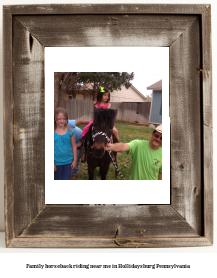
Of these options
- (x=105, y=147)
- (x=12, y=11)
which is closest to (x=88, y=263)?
(x=105, y=147)

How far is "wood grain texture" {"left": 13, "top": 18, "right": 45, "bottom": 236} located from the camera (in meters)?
1.05

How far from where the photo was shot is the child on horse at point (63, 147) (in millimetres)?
1071

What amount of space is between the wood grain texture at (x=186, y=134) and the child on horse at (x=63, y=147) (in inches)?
17.3

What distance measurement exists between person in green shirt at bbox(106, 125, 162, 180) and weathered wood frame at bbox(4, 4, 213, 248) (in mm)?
64

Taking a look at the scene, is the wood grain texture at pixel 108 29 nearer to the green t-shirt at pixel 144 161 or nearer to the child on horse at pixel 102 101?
the child on horse at pixel 102 101

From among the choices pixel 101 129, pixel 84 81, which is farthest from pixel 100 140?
pixel 84 81

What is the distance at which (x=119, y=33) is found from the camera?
104 cm

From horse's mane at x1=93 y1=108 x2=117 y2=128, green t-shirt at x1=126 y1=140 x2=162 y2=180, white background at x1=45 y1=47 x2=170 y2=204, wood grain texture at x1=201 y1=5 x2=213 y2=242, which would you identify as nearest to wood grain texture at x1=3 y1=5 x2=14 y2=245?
white background at x1=45 y1=47 x2=170 y2=204

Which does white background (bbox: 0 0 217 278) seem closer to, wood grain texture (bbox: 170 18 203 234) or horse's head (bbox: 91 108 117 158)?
wood grain texture (bbox: 170 18 203 234)

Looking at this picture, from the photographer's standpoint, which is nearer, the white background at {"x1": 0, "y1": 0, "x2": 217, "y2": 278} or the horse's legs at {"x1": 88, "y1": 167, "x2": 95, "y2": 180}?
the white background at {"x1": 0, "y1": 0, "x2": 217, "y2": 278}

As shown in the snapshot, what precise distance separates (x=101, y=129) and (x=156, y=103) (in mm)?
266

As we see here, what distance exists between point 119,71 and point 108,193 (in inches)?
21.0

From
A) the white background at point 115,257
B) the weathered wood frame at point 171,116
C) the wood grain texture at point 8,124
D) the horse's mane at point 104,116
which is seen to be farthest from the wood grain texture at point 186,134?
the wood grain texture at point 8,124

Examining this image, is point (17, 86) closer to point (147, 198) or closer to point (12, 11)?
point (12, 11)
